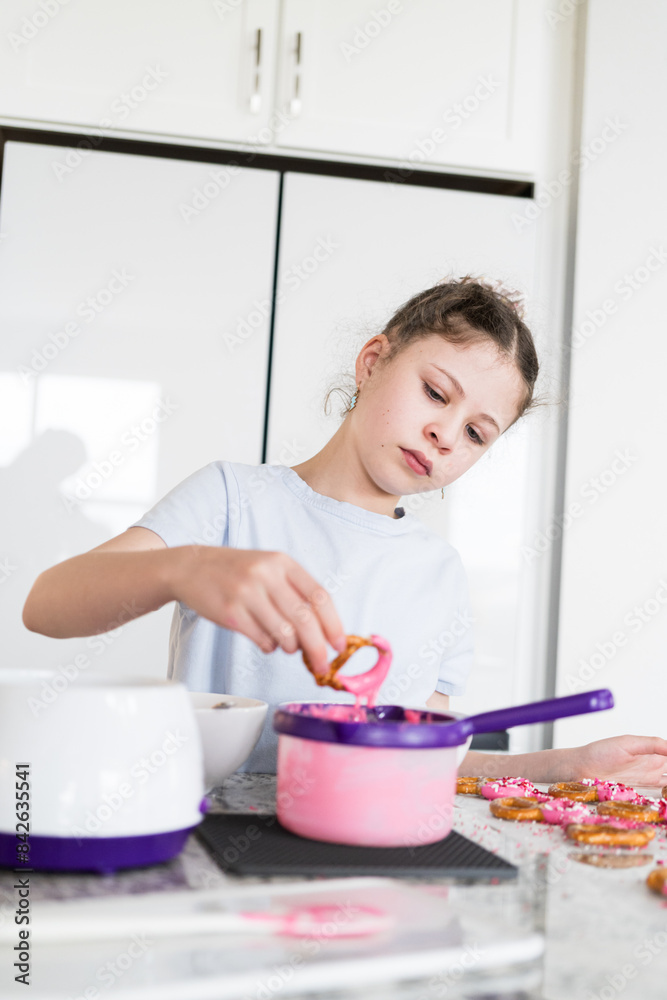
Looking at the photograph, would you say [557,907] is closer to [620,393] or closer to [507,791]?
[507,791]

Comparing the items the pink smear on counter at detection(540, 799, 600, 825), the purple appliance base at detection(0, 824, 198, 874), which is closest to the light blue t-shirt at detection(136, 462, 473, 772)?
the pink smear on counter at detection(540, 799, 600, 825)

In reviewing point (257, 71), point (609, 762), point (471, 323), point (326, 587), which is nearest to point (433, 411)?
point (471, 323)

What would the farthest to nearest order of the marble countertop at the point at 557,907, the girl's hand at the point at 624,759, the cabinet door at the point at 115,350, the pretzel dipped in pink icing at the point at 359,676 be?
the cabinet door at the point at 115,350, the girl's hand at the point at 624,759, the pretzel dipped in pink icing at the point at 359,676, the marble countertop at the point at 557,907

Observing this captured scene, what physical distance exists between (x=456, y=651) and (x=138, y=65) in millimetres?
1463

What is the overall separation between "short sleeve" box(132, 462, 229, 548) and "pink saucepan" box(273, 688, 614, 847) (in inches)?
19.2

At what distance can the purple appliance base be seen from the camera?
485 millimetres

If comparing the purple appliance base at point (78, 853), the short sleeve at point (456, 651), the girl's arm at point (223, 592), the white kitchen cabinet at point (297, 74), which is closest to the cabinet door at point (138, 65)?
the white kitchen cabinet at point (297, 74)

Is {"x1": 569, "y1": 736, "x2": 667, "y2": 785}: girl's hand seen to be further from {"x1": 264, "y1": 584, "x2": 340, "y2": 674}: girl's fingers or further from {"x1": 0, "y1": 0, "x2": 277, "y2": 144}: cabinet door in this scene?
{"x1": 0, "y1": 0, "x2": 277, "y2": 144}: cabinet door

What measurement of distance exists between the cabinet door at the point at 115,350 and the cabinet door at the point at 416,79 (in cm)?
21

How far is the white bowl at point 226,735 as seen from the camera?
2.25 feet

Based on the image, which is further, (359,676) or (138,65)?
(138,65)

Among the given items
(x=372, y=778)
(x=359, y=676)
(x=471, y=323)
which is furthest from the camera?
(x=471, y=323)

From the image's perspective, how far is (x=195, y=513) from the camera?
3.75ft

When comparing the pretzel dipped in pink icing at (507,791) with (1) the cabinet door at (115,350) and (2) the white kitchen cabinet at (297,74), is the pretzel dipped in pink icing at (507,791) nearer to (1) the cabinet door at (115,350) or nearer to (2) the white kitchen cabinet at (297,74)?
(1) the cabinet door at (115,350)
